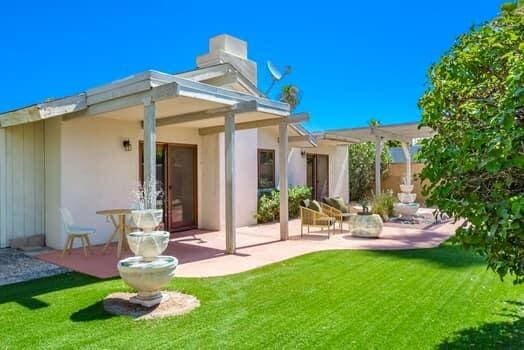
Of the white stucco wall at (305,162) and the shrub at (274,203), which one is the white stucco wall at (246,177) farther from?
the white stucco wall at (305,162)

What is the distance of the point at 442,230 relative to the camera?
443 inches

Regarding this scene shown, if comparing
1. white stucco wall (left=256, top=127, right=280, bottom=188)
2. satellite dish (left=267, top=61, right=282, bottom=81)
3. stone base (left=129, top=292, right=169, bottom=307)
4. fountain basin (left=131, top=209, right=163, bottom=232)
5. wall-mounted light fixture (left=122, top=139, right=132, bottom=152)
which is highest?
satellite dish (left=267, top=61, right=282, bottom=81)

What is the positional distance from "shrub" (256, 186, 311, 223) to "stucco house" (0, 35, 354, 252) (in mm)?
464

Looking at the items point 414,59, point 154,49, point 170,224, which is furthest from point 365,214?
point 154,49

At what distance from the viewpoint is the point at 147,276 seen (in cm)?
462

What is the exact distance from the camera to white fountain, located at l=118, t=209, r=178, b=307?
15.2 feet

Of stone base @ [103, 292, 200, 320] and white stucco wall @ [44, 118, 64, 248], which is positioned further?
white stucco wall @ [44, 118, 64, 248]

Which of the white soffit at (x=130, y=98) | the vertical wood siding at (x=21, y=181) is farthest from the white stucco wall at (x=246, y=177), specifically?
the vertical wood siding at (x=21, y=181)

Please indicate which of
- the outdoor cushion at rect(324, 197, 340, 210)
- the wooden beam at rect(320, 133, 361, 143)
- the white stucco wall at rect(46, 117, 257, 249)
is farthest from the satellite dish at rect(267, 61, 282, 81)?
the outdoor cushion at rect(324, 197, 340, 210)

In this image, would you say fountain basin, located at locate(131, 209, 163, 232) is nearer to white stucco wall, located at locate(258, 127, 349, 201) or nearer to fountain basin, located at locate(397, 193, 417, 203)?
white stucco wall, located at locate(258, 127, 349, 201)

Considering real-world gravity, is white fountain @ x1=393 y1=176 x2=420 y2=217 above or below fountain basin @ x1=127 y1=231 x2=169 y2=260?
below

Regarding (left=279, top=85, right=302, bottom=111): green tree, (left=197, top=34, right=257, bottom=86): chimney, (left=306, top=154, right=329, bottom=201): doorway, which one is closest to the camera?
(left=197, top=34, right=257, bottom=86): chimney

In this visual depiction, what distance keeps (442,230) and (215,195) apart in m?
6.75

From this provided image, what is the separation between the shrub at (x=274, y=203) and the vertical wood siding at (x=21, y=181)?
6413mm
